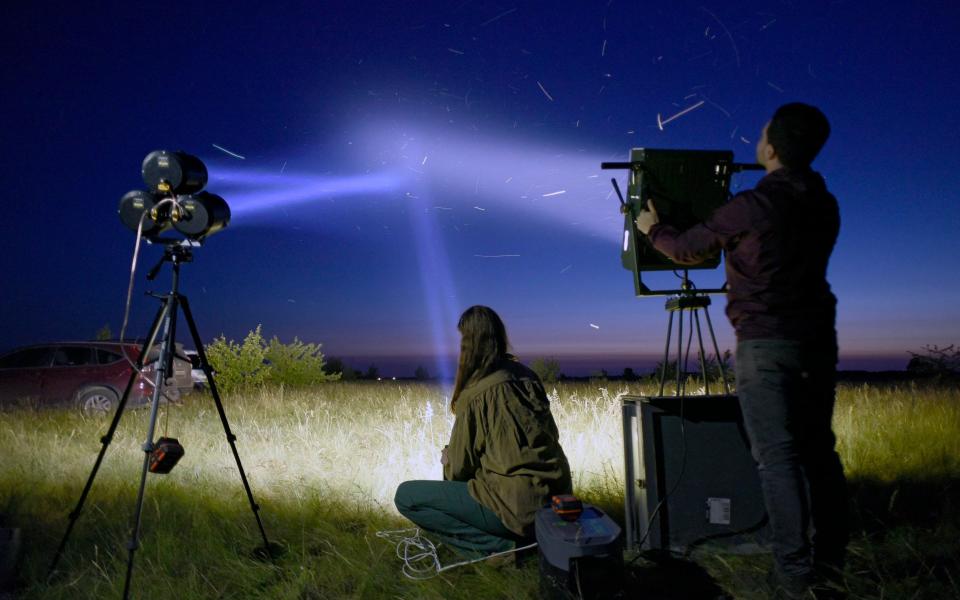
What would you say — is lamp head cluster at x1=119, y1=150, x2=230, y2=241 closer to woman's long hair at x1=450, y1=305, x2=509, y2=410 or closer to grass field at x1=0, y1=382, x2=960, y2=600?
woman's long hair at x1=450, y1=305, x2=509, y2=410

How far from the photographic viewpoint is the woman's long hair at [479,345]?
10.1 ft

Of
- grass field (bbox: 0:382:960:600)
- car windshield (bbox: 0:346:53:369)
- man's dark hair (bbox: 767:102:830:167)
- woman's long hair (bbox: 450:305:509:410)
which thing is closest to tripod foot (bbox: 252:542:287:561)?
grass field (bbox: 0:382:960:600)

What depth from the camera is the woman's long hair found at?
10.1 ft

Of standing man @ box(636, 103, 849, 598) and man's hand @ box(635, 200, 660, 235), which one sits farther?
man's hand @ box(635, 200, 660, 235)

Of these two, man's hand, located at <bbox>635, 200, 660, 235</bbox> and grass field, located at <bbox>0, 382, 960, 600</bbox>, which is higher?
man's hand, located at <bbox>635, 200, 660, 235</bbox>

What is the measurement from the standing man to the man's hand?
49 cm

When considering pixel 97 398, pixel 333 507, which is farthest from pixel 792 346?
pixel 97 398

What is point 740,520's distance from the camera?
3.17 meters

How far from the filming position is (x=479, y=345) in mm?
3080

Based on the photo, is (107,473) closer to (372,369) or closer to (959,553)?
(959,553)

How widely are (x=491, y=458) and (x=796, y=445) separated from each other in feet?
4.50

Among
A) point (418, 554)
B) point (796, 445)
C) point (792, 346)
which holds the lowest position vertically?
point (418, 554)

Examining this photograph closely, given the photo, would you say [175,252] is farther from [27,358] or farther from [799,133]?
[27,358]

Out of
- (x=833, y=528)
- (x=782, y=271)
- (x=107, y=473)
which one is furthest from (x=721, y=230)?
(x=107, y=473)
